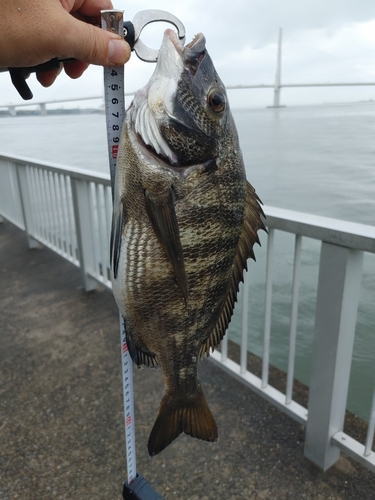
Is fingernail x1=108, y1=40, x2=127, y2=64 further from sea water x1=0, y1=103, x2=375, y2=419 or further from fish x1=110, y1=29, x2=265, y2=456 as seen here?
sea water x1=0, y1=103, x2=375, y2=419

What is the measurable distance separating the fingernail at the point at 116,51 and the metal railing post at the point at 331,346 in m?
1.29

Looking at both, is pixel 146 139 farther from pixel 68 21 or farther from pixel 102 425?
pixel 102 425

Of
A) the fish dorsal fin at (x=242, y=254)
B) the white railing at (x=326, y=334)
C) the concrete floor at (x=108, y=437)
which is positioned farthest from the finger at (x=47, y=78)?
the concrete floor at (x=108, y=437)

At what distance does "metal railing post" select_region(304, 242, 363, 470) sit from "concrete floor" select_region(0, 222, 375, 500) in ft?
0.64

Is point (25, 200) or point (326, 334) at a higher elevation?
point (326, 334)

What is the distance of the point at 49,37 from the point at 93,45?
11 centimetres

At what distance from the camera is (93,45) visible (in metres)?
1.04

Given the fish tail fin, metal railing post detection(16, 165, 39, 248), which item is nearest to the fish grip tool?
the fish tail fin

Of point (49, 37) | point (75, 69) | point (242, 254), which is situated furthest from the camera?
point (75, 69)

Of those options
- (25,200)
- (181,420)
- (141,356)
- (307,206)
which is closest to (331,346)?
(181,420)

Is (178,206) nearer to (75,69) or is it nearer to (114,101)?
(114,101)

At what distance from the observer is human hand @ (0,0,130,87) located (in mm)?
997

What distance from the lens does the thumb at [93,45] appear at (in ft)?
3.37

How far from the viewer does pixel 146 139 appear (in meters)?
1.09
